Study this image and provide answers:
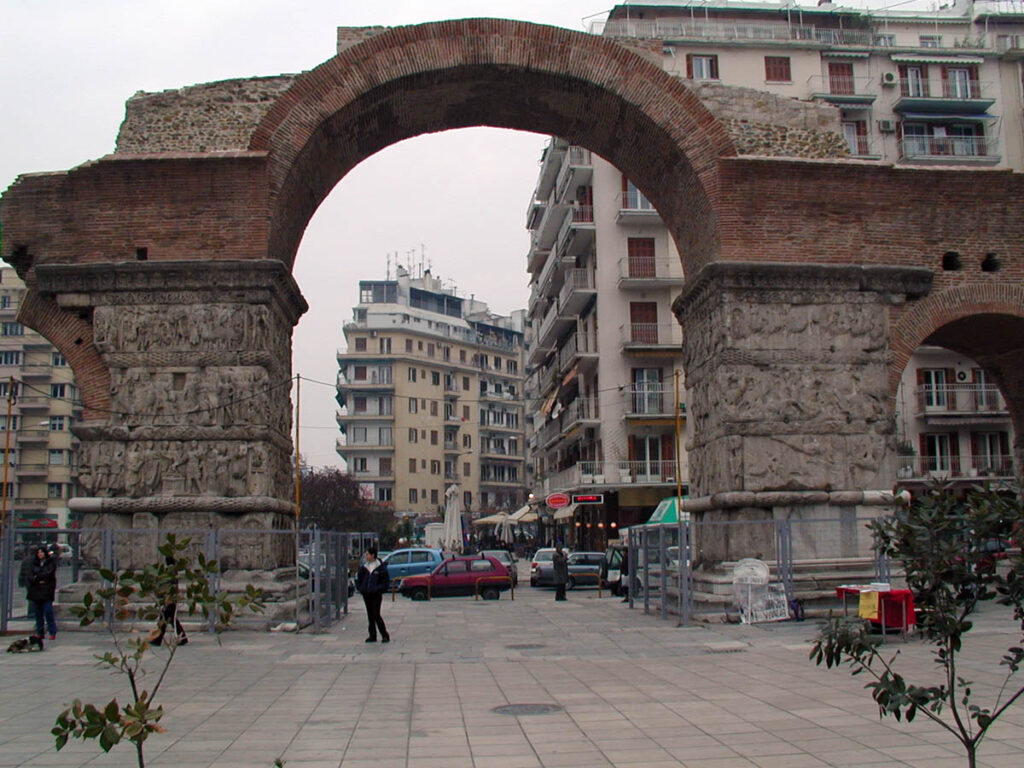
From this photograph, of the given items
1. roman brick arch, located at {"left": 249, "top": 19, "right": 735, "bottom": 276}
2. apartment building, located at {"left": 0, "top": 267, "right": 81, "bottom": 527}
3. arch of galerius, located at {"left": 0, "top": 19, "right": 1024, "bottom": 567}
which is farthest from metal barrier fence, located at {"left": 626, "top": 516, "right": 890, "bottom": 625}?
apartment building, located at {"left": 0, "top": 267, "right": 81, "bottom": 527}

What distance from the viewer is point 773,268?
15.9 metres

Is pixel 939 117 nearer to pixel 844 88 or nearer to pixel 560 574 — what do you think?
pixel 844 88

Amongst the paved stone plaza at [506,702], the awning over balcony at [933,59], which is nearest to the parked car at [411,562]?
the paved stone plaza at [506,702]

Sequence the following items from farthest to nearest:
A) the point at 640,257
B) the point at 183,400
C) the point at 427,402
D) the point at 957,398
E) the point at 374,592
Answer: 1. the point at 427,402
2. the point at 640,257
3. the point at 957,398
4. the point at 183,400
5. the point at 374,592

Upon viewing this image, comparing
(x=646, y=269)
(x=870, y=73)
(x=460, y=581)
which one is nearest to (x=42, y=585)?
(x=460, y=581)

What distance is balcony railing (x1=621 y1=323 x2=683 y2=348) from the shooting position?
3791cm

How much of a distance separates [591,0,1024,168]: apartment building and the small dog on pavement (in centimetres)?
3444

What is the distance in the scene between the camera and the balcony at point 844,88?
135ft

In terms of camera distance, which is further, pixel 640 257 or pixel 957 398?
pixel 640 257

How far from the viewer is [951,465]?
3772 cm

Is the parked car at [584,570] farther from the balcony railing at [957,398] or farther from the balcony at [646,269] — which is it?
the balcony railing at [957,398]

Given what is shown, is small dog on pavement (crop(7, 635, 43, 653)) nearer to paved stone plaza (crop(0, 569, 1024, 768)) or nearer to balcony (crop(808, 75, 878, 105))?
paved stone plaza (crop(0, 569, 1024, 768))

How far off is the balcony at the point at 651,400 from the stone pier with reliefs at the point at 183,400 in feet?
76.6

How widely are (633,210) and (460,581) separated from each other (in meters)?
19.8
